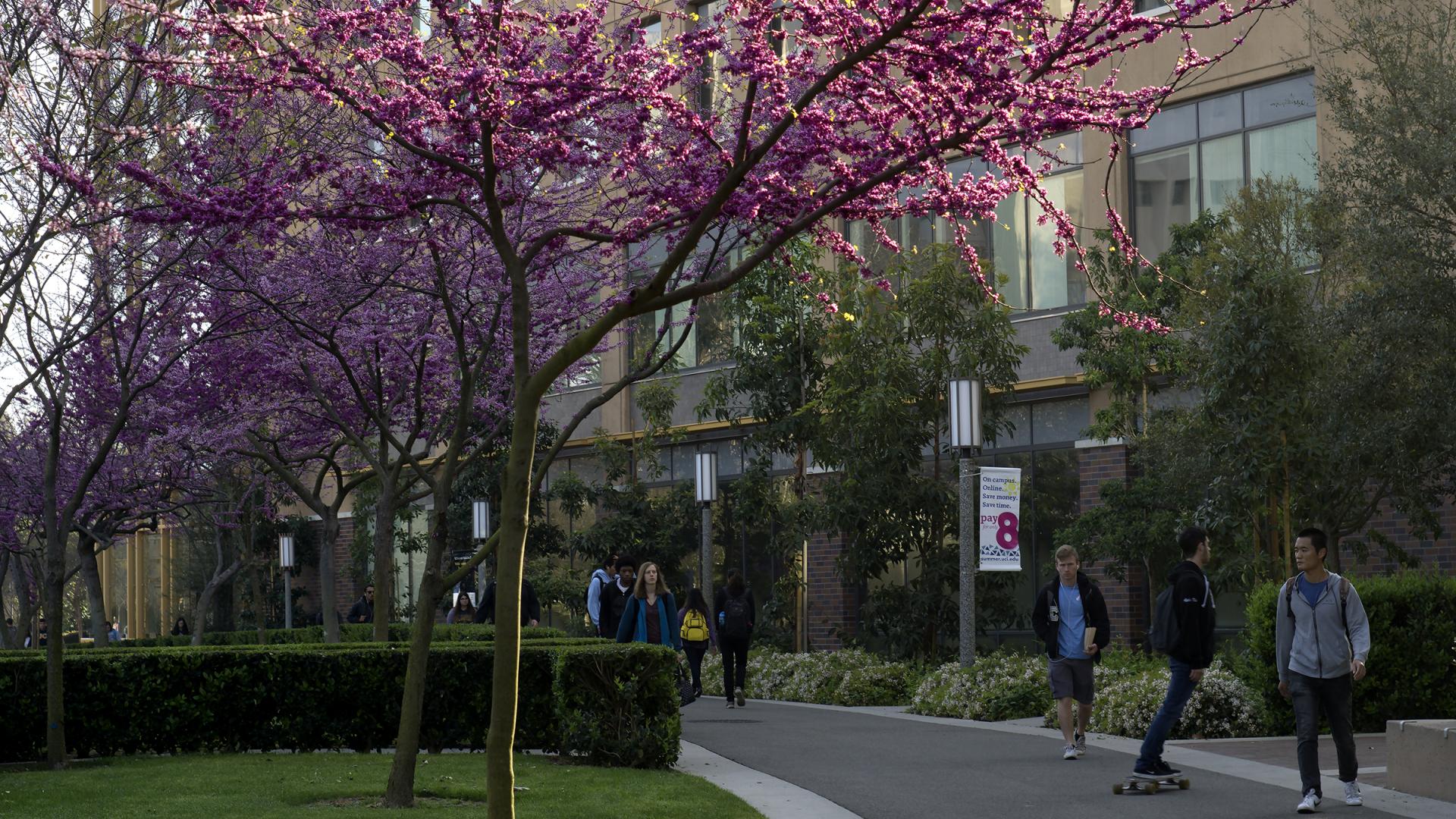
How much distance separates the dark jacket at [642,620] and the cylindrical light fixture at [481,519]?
54.3 feet

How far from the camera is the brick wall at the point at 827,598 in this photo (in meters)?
30.4

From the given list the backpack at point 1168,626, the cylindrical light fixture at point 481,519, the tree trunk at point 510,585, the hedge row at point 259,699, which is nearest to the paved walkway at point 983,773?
the backpack at point 1168,626

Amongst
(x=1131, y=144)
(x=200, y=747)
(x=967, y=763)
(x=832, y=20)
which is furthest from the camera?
(x=1131, y=144)

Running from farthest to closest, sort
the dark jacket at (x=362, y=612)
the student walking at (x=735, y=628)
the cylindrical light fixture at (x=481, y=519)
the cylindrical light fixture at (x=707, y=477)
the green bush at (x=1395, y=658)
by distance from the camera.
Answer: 1. the dark jacket at (x=362, y=612)
2. the cylindrical light fixture at (x=481, y=519)
3. the cylindrical light fixture at (x=707, y=477)
4. the student walking at (x=735, y=628)
5. the green bush at (x=1395, y=658)

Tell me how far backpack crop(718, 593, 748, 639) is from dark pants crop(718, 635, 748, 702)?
0.10 m

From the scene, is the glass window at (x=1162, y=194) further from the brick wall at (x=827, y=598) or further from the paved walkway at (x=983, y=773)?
the paved walkway at (x=983, y=773)

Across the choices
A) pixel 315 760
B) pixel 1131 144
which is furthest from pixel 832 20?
pixel 1131 144

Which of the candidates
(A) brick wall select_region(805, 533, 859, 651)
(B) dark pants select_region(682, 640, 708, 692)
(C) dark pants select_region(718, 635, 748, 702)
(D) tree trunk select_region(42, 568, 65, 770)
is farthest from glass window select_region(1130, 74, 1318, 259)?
(D) tree trunk select_region(42, 568, 65, 770)

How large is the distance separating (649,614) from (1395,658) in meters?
7.16

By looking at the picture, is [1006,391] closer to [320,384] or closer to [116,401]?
[320,384]

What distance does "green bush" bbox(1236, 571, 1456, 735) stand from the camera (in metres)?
15.5

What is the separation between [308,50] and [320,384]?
9367 mm

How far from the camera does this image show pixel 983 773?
13336mm

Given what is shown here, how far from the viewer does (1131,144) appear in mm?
26844
